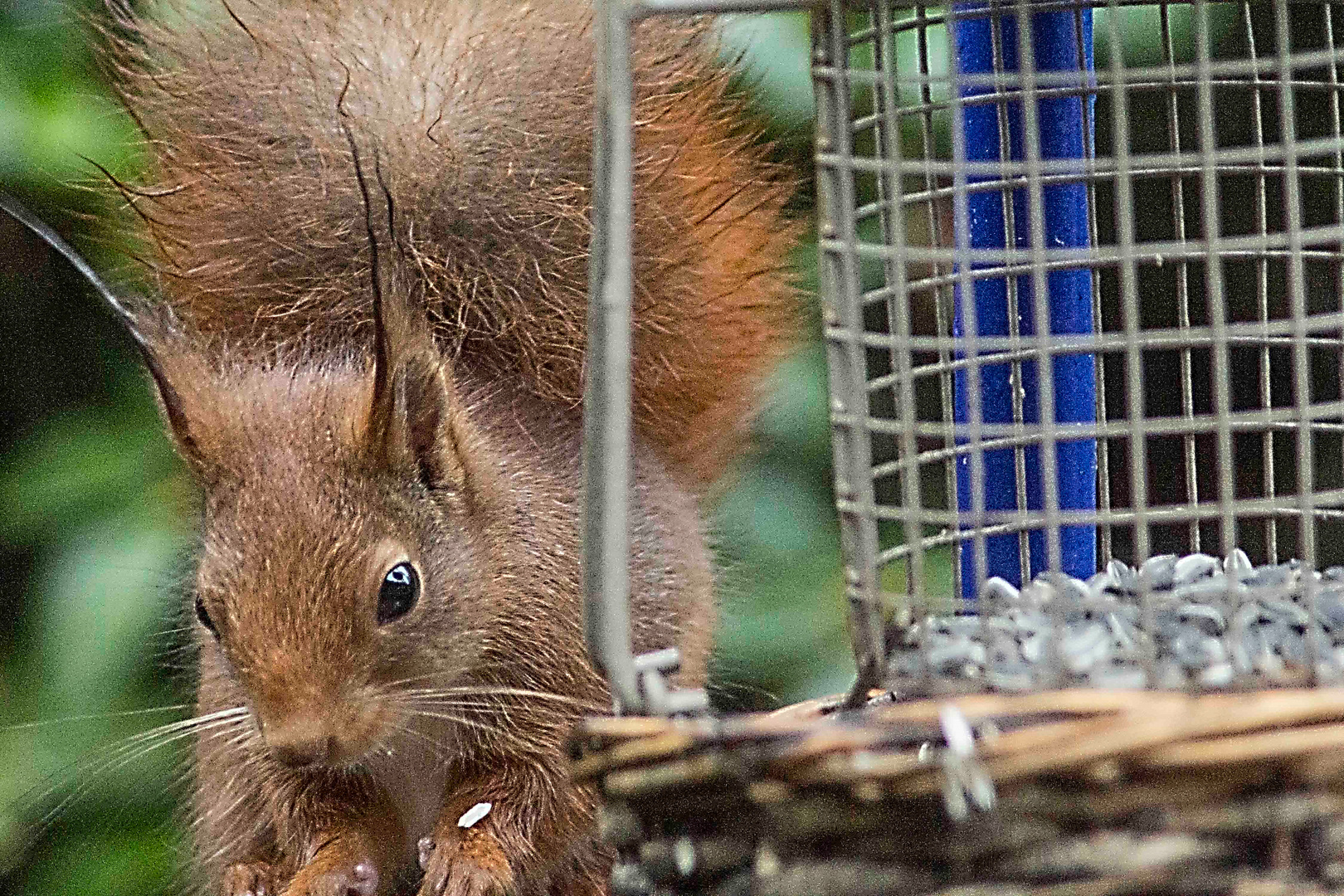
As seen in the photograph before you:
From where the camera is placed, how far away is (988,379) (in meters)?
1.41

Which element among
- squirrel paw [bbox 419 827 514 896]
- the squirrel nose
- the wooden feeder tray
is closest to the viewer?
the wooden feeder tray

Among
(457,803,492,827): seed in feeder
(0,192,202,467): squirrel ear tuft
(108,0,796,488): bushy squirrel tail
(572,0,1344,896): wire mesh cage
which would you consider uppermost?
(108,0,796,488): bushy squirrel tail

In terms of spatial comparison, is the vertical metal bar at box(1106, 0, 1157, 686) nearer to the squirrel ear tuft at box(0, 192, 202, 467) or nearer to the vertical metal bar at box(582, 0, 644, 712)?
the vertical metal bar at box(582, 0, 644, 712)

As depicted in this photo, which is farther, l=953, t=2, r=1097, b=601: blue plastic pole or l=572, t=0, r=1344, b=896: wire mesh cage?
l=953, t=2, r=1097, b=601: blue plastic pole

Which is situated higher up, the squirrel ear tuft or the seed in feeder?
the squirrel ear tuft

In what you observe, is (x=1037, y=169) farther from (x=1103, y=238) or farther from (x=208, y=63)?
(x=1103, y=238)

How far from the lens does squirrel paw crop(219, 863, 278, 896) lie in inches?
59.9

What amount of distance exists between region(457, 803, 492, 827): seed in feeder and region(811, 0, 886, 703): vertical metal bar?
0.59 m

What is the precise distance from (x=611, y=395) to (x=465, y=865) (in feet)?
2.10

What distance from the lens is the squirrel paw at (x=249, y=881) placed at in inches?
59.9

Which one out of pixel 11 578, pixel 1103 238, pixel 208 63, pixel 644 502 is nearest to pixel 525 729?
pixel 644 502

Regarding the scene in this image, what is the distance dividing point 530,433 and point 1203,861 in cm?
95

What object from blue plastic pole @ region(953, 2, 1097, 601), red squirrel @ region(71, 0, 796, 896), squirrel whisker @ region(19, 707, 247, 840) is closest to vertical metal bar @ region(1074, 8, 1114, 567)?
blue plastic pole @ region(953, 2, 1097, 601)

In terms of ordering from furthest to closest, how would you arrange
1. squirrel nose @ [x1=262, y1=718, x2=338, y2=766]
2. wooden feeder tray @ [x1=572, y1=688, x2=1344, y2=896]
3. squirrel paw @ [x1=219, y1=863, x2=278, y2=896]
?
squirrel paw @ [x1=219, y1=863, x2=278, y2=896] → squirrel nose @ [x1=262, y1=718, x2=338, y2=766] → wooden feeder tray @ [x1=572, y1=688, x2=1344, y2=896]
